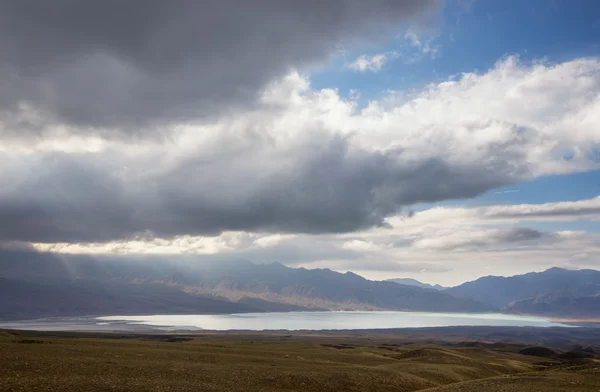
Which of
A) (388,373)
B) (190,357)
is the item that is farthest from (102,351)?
(388,373)

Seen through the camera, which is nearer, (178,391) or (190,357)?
(178,391)

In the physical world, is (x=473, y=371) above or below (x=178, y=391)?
below

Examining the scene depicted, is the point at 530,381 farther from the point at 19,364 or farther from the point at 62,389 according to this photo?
the point at 19,364

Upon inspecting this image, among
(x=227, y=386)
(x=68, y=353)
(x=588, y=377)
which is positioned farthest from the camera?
(x=588, y=377)

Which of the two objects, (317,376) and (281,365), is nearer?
(317,376)

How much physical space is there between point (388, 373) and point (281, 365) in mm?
13955

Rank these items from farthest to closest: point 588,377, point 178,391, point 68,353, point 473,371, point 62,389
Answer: point 473,371 < point 588,377 < point 68,353 < point 178,391 < point 62,389

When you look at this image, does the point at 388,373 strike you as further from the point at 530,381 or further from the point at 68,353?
the point at 68,353

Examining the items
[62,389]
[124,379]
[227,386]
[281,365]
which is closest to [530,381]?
[281,365]

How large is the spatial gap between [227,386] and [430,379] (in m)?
31.8

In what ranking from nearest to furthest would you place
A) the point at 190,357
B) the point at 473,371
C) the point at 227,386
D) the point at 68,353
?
Answer: the point at 227,386
the point at 68,353
the point at 190,357
the point at 473,371

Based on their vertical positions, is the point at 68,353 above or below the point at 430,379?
above

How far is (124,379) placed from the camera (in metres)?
42.2

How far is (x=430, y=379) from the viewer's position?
6412cm
